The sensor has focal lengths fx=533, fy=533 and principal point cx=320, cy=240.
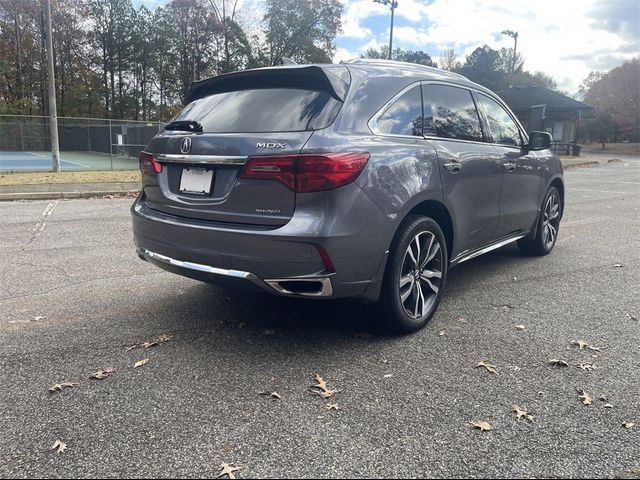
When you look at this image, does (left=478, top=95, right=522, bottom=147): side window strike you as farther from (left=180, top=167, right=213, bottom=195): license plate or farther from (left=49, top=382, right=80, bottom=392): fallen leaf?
(left=49, top=382, right=80, bottom=392): fallen leaf

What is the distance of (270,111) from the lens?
3412 mm

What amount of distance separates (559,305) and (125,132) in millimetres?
23359

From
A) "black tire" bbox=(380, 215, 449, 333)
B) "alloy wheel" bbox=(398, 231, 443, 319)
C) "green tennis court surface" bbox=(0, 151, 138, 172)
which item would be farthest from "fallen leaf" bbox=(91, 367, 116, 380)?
"green tennis court surface" bbox=(0, 151, 138, 172)

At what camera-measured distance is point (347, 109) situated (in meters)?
3.34

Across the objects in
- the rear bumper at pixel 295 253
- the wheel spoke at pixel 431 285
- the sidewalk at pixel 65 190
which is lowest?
the sidewalk at pixel 65 190

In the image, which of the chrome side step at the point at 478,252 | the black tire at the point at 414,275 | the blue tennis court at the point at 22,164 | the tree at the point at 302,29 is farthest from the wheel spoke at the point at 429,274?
the tree at the point at 302,29

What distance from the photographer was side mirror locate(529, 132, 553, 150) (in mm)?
5473

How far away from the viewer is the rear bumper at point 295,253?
3.05m

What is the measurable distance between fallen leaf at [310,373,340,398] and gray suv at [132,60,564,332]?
0.49 meters

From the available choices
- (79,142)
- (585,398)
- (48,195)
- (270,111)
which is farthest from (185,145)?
(79,142)

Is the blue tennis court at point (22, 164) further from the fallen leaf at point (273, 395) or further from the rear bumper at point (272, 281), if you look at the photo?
the fallen leaf at point (273, 395)

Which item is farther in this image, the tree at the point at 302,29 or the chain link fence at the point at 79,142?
the tree at the point at 302,29

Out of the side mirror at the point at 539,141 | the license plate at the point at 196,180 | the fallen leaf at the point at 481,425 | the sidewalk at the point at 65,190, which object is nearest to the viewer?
the fallen leaf at the point at 481,425

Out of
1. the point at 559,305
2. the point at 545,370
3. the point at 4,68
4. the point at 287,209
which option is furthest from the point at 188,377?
the point at 4,68
